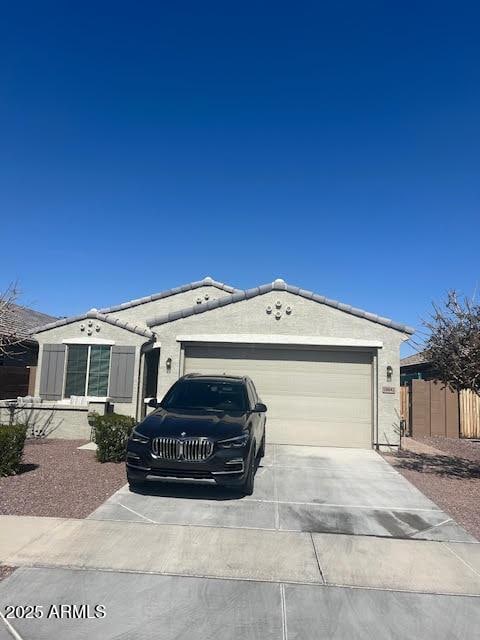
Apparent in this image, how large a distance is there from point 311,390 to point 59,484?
685 cm

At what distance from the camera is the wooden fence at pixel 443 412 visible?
50.0 ft

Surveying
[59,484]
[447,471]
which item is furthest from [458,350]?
[59,484]

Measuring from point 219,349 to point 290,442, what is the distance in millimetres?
3054

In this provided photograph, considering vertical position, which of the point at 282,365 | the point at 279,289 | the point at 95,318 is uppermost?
the point at 279,289

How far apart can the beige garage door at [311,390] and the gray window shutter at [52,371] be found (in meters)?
4.12

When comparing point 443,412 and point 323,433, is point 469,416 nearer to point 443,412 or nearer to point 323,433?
point 443,412

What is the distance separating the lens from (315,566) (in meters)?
4.71

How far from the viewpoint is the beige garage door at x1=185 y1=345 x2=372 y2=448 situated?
40.3 feet

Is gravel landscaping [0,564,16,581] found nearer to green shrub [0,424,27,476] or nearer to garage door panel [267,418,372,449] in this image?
green shrub [0,424,27,476]

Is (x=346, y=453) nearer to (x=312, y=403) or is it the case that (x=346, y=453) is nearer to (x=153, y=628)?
(x=312, y=403)

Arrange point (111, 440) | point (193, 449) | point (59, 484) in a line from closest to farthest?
point (193, 449), point (59, 484), point (111, 440)

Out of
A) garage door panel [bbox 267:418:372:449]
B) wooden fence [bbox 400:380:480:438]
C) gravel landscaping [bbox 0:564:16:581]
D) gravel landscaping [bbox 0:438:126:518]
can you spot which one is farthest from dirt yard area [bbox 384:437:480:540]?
gravel landscaping [bbox 0:564:16:581]

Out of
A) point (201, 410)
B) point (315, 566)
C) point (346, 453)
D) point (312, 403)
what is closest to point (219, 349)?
point (312, 403)

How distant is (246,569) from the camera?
4559 mm
